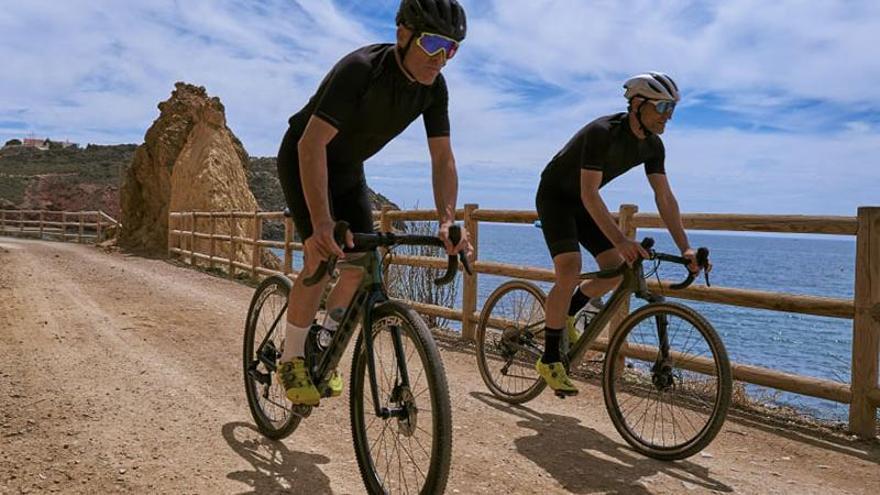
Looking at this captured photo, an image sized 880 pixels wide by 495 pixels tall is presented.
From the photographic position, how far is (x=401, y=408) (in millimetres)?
2799

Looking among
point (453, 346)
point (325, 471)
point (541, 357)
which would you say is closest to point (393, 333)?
point (325, 471)

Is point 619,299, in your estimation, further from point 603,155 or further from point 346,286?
point 346,286

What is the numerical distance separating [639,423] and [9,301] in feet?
25.1

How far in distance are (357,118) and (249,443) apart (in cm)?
187

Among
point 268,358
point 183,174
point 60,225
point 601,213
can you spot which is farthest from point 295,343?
point 60,225

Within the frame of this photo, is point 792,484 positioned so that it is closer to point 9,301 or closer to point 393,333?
point 393,333

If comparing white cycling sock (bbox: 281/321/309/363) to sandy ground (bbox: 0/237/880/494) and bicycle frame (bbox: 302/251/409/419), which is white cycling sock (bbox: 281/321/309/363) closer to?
bicycle frame (bbox: 302/251/409/419)

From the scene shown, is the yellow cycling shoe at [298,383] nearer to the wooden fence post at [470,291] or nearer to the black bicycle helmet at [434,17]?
the black bicycle helmet at [434,17]

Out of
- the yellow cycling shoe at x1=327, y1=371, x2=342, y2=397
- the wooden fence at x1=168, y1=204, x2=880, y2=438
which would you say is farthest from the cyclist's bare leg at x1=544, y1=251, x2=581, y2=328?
the yellow cycling shoe at x1=327, y1=371, x2=342, y2=397

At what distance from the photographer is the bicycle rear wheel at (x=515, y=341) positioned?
16.4 ft

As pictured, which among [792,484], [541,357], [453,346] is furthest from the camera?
[453,346]

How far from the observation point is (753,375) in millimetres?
4918

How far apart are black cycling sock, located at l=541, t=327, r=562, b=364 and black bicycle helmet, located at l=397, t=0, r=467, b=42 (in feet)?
6.92

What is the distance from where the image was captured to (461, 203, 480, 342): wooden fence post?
7496mm
